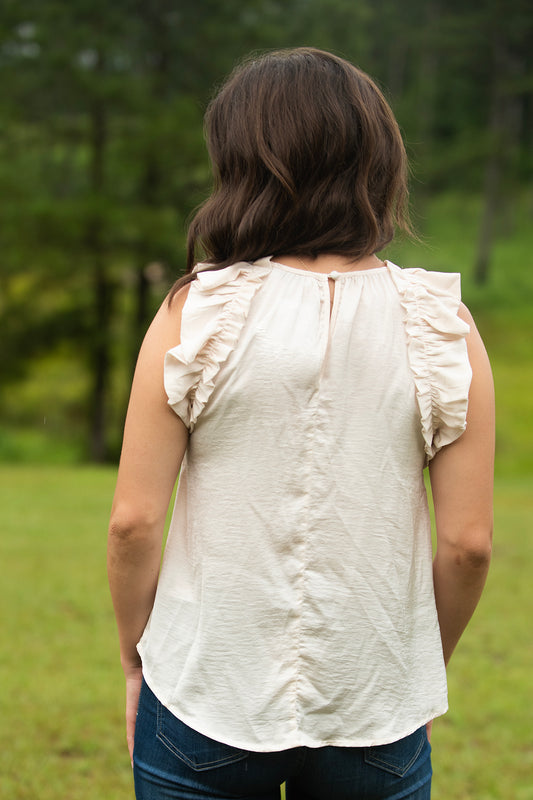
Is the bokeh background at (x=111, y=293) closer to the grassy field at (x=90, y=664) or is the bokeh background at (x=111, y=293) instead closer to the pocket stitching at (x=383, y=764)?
the grassy field at (x=90, y=664)

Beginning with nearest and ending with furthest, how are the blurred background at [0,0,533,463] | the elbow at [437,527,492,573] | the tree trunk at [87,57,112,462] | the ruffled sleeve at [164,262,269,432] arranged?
the ruffled sleeve at [164,262,269,432] → the elbow at [437,527,492,573] → the blurred background at [0,0,533,463] → the tree trunk at [87,57,112,462]

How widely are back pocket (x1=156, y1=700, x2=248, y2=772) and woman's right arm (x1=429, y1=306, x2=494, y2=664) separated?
0.42 metres

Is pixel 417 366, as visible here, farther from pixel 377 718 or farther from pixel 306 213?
pixel 377 718

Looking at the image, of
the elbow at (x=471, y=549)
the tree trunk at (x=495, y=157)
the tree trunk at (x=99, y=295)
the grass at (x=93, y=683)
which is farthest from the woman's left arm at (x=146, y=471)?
the tree trunk at (x=495, y=157)

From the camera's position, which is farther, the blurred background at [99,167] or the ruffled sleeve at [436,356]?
the blurred background at [99,167]

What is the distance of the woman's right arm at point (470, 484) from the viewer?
1210 mm

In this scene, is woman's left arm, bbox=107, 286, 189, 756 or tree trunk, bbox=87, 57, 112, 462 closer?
woman's left arm, bbox=107, 286, 189, 756

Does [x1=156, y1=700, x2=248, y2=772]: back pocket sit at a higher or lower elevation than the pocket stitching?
higher

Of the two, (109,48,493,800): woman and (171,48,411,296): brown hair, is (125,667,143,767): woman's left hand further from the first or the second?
(171,48,411,296): brown hair

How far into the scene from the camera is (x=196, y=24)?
587 inches

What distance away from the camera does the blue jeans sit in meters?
1.15

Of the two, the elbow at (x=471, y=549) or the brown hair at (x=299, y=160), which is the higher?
the brown hair at (x=299, y=160)

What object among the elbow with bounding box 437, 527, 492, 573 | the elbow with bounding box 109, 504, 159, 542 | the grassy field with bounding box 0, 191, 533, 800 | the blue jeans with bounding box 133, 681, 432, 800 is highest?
the elbow with bounding box 109, 504, 159, 542

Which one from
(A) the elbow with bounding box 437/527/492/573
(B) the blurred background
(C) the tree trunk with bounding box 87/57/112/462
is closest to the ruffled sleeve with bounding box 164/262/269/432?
(A) the elbow with bounding box 437/527/492/573
